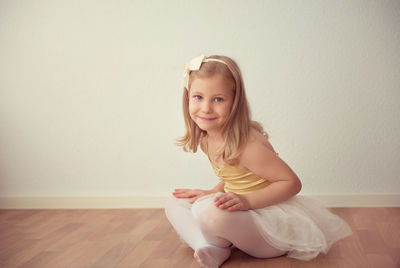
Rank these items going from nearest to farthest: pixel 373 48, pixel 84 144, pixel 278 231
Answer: pixel 278 231, pixel 373 48, pixel 84 144

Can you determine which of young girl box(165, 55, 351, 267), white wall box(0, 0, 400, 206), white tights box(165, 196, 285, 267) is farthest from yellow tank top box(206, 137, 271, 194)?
white wall box(0, 0, 400, 206)

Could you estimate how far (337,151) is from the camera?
65.6 inches

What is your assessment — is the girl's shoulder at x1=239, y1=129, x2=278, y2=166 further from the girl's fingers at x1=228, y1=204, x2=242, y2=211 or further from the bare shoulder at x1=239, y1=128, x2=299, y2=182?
the girl's fingers at x1=228, y1=204, x2=242, y2=211

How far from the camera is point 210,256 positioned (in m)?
1.08

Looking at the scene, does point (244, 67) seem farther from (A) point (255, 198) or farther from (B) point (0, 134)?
→ (B) point (0, 134)

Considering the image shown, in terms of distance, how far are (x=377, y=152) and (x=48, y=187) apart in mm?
1372

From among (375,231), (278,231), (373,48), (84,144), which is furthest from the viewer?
(84,144)

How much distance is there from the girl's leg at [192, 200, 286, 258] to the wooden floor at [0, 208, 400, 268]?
0.12 ft

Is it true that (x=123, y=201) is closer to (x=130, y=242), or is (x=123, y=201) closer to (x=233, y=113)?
(x=130, y=242)

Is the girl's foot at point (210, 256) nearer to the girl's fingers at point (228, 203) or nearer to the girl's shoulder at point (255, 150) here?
the girl's fingers at point (228, 203)

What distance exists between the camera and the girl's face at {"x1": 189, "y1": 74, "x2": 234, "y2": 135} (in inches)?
45.9

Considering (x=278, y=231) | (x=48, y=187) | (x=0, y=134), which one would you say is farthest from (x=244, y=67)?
(x=0, y=134)

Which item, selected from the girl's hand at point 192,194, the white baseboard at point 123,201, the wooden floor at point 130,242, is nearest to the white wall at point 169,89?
the white baseboard at point 123,201

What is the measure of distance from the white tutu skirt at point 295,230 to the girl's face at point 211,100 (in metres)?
0.21
